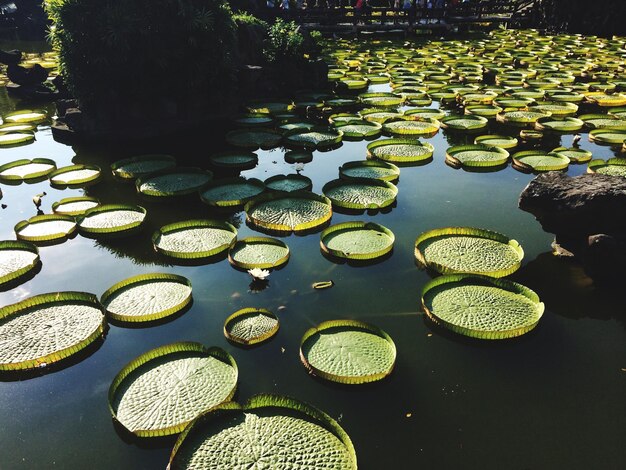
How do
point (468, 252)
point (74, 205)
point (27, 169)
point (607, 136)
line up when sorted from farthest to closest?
point (607, 136) < point (27, 169) < point (74, 205) < point (468, 252)

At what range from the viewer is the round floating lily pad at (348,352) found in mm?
3557

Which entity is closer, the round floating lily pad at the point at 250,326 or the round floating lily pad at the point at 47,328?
the round floating lily pad at the point at 47,328

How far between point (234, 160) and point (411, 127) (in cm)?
382

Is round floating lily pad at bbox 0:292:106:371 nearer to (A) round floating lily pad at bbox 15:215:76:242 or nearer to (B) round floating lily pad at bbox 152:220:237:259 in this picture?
(B) round floating lily pad at bbox 152:220:237:259

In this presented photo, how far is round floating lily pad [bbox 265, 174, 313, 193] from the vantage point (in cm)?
677

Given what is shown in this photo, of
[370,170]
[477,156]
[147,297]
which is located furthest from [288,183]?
[477,156]

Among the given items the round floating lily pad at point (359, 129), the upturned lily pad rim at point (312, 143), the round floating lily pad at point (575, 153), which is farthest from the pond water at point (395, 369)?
the round floating lily pad at point (359, 129)

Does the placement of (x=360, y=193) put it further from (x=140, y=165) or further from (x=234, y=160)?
(x=140, y=165)

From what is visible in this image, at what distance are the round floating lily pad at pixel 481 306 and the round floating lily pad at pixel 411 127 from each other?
5230 millimetres

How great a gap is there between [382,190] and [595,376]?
3.71 metres

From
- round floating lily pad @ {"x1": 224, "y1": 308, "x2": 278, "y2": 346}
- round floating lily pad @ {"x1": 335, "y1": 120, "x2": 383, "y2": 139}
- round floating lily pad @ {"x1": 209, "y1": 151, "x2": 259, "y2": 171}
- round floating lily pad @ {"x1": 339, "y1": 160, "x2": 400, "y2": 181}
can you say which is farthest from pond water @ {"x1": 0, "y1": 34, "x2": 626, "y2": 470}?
round floating lily pad @ {"x1": 335, "y1": 120, "x2": 383, "y2": 139}

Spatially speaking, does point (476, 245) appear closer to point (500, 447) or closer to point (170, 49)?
point (500, 447)

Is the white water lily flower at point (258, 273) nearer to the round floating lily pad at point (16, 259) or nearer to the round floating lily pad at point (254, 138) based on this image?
the round floating lily pad at point (16, 259)

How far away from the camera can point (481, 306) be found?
14.0 ft
